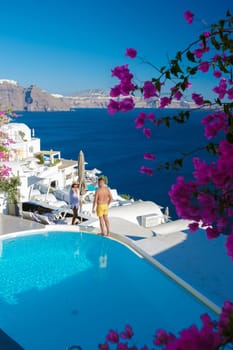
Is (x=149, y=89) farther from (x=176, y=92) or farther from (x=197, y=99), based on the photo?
(x=197, y=99)

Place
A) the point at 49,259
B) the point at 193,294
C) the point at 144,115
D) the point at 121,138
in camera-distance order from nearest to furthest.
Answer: the point at 144,115, the point at 193,294, the point at 49,259, the point at 121,138

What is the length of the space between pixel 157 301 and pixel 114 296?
0.78 meters

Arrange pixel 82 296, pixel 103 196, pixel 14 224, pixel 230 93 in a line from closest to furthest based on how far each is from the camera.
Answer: pixel 230 93 < pixel 82 296 < pixel 103 196 < pixel 14 224

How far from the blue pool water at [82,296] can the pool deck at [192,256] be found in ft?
1.75

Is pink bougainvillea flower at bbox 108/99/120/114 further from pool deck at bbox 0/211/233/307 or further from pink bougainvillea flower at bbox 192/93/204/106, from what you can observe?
pool deck at bbox 0/211/233/307

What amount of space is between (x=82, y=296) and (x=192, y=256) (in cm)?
296

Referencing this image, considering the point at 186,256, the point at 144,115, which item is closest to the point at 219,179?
the point at 144,115

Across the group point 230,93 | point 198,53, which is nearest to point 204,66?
point 198,53

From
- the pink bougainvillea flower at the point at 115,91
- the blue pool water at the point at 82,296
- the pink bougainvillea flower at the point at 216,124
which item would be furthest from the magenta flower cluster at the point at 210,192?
the blue pool water at the point at 82,296

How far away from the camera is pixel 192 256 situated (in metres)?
8.64

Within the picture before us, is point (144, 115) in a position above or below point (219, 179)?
above

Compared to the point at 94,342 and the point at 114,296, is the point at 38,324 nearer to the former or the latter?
the point at 94,342

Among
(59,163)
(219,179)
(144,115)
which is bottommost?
(59,163)

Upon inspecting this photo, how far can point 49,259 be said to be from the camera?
8.59 metres
